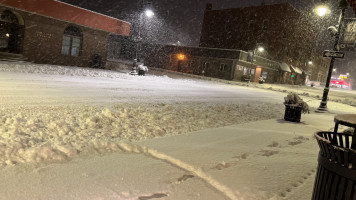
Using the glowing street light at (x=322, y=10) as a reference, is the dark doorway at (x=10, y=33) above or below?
below

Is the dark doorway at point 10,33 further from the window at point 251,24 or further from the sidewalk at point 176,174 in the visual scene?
the window at point 251,24

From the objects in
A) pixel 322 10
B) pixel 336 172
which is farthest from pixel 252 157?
pixel 322 10

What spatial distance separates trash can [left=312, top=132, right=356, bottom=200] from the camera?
238cm

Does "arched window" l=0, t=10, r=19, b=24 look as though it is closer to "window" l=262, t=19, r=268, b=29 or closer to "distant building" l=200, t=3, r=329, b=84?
"distant building" l=200, t=3, r=329, b=84

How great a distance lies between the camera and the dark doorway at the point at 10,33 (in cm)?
2103

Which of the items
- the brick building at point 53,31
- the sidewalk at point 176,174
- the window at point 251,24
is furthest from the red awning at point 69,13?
the window at point 251,24

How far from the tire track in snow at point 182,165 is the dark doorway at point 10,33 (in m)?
20.3

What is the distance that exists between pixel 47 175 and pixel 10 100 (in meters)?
5.27

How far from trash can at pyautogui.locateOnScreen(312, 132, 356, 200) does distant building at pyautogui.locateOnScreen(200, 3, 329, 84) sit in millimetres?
44415

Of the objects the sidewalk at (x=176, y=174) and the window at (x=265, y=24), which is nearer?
the sidewalk at (x=176, y=174)

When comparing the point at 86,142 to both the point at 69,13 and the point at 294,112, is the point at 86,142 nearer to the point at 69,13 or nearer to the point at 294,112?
the point at 294,112

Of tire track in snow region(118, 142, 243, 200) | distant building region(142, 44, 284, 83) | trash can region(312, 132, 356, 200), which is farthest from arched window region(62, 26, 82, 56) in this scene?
trash can region(312, 132, 356, 200)

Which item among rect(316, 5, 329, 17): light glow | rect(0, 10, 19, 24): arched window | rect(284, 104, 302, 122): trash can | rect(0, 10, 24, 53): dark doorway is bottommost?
rect(284, 104, 302, 122): trash can

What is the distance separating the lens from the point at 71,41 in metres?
24.2
